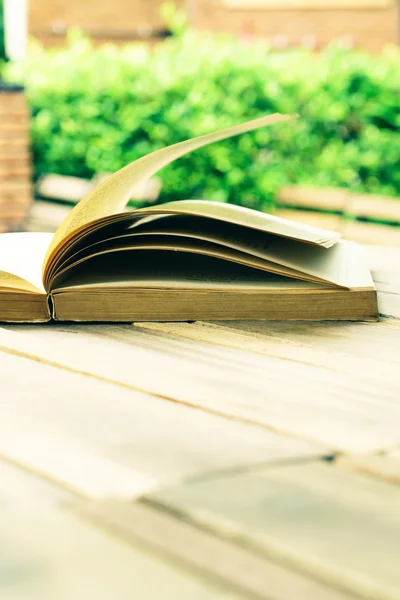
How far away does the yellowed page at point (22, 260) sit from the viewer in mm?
1255

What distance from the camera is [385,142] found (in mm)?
5379

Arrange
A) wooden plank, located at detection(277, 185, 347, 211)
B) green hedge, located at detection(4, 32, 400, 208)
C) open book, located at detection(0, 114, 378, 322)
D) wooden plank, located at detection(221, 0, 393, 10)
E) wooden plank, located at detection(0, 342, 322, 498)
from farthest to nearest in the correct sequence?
wooden plank, located at detection(221, 0, 393, 10) < green hedge, located at detection(4, 32, 400, 208) < wooden plank, located at detection(277, 185, 347, 211) < open book, located at detection(0, 114, 378, 322) < wooden plank, located at detection(0, 342, 322, 498)

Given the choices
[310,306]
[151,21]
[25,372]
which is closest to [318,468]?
[25,372]

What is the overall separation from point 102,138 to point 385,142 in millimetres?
1603

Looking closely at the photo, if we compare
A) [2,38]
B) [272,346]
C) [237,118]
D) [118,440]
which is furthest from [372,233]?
[118,440]

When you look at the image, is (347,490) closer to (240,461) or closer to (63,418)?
(240,461)

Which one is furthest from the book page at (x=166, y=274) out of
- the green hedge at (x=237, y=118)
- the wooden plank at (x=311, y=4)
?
the wooden plank at (x=311, y=4)

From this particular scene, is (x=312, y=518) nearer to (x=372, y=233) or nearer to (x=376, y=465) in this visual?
(x=376, y=465)

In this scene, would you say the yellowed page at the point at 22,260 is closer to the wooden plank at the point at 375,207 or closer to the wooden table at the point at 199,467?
the wooden table at the point at 199,467

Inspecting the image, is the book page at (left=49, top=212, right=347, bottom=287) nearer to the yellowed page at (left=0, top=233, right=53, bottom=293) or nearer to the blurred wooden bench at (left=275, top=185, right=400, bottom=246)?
the yellowed page at (left=0, top=233, right=53, bottom=293)

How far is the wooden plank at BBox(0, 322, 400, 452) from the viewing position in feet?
2.76

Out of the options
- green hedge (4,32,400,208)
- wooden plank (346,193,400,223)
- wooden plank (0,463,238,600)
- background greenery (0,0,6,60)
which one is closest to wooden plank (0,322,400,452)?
wooden plank (0,463,238,600)

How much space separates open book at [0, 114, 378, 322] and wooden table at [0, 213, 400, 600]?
69mm

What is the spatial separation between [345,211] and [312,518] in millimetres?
4524
